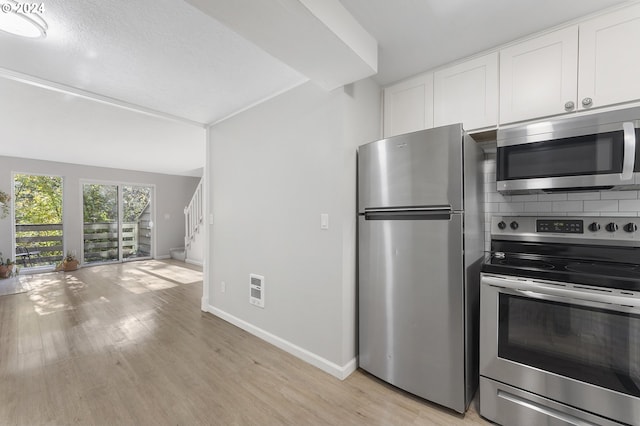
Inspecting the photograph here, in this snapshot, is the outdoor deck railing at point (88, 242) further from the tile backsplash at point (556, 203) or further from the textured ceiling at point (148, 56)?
the tile backsplash at point (556, 203)

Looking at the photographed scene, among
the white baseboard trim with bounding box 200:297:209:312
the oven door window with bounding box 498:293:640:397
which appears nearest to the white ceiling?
the oven door window with bounding box 498:293:640:397

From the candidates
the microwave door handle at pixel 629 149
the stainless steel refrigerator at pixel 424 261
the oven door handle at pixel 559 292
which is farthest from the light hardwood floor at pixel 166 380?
the microwave door handle at pixel 629 149

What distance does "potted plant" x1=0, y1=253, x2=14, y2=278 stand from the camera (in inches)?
204

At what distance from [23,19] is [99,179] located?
6.34 metres

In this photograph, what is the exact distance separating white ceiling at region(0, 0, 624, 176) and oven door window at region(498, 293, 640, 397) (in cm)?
170

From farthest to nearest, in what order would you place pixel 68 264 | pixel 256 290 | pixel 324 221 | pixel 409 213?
pixel 68 264, pixel 256 290, pixel 324 221, pixel 409 213

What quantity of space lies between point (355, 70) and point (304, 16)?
1.83 ft

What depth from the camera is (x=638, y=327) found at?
125 centimetres

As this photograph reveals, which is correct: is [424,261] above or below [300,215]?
below

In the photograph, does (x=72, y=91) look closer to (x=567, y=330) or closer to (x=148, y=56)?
(x=148, y=56)

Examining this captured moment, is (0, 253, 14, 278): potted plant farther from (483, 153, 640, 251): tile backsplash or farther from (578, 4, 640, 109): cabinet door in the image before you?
(578, 4, 640, 109): cabinet door

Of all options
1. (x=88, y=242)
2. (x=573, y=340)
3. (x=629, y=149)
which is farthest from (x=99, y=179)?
(x=629, y=149)

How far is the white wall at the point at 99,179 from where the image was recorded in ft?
18.0

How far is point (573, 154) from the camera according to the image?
1.55 m
